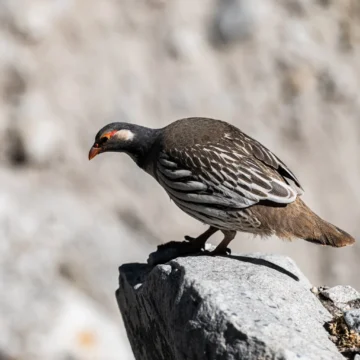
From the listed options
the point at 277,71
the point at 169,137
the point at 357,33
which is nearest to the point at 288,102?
the point at 277,71

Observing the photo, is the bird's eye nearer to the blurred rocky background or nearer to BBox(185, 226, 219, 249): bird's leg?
BBox(185, 226, 219, 249): bird's leg

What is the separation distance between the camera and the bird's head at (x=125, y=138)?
930 cm

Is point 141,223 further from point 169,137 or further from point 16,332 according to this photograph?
point 169,137

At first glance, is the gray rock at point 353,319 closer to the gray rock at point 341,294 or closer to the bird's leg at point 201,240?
the gray rock at point 341,294

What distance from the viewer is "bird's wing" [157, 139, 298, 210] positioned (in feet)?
26.9

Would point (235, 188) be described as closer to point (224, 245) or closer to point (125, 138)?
point (224, 245)

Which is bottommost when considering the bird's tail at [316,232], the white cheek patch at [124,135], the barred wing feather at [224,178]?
the bird's tail at [316,232]

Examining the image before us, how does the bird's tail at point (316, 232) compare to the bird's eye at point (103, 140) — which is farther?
the bird's eye at point (103, 140)

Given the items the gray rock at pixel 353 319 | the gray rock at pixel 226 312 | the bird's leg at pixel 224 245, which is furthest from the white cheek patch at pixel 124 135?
the gray rock at pixel 353 319

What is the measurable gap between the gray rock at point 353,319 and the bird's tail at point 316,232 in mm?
1375

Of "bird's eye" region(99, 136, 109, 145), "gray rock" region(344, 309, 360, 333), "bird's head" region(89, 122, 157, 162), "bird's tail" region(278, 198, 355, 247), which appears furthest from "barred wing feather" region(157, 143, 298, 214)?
"gray rock" region(344, 309, 360, 333)

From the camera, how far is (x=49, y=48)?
17906mm

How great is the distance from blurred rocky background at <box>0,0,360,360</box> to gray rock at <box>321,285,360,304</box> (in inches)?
317

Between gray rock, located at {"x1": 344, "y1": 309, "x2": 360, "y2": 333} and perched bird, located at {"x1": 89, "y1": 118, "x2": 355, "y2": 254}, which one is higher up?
perched bird, located at {"x1": 89, "y1": 118, "x2": 355, "y2": 254}
